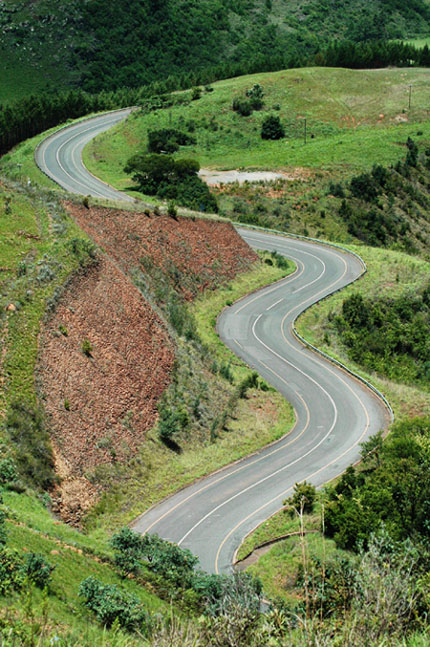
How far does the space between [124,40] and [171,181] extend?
84205 mm

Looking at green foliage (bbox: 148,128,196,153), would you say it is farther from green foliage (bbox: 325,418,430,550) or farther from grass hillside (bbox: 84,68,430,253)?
green foliage (bbox: 325,418,430,550)

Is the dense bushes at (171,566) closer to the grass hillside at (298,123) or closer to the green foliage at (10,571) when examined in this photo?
the green foliage at (10,571)

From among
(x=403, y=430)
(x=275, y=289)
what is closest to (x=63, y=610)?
(x=403, y=430)

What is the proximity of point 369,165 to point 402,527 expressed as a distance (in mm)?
82852

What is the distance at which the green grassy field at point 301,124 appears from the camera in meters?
105

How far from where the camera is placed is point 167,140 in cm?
10669

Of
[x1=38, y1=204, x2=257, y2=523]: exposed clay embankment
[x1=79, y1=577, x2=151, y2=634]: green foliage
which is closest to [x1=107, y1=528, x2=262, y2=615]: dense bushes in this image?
[x1=79, y1=577, x2=151, y2=634]: green foliage

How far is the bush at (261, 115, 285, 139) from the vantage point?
116 metres

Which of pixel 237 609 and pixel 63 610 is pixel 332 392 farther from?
pixel 237 609

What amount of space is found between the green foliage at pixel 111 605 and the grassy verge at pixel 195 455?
824 centimetres

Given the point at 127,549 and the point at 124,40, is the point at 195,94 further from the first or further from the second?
the point at 127,549

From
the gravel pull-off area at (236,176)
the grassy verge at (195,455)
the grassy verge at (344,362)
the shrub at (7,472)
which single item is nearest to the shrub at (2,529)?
the shrub at (7,472)

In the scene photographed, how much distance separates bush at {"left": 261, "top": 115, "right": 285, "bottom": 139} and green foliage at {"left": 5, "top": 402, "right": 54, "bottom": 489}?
304 ft

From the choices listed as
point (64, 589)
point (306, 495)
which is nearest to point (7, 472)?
point (64, 589)
